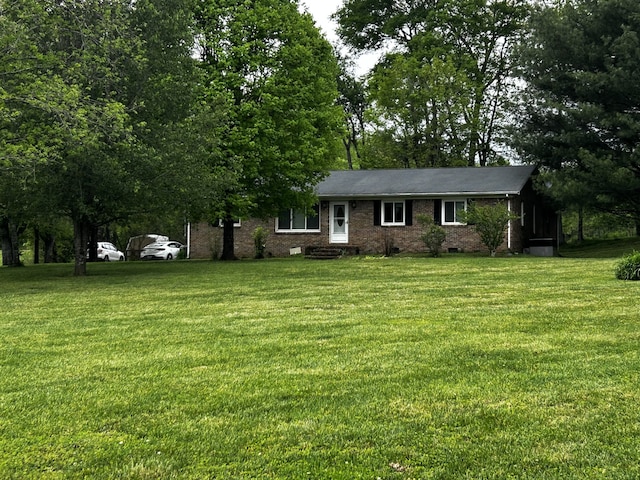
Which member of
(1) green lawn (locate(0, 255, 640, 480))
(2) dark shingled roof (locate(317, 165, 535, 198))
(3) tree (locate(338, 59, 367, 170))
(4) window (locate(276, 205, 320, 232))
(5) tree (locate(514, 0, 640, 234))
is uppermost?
(3) tree (locate(338, 59, 367, 170))

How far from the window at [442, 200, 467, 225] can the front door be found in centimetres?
420

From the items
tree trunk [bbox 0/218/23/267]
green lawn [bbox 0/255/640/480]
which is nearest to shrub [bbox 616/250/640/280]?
green lawn [bbox 0/255/640/480]

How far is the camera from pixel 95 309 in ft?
29.7

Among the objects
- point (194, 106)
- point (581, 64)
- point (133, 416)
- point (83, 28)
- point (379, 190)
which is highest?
point (581, 64)

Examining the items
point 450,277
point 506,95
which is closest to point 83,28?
point 450,277

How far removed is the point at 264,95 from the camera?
2105cm

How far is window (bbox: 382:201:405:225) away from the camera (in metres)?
25.7

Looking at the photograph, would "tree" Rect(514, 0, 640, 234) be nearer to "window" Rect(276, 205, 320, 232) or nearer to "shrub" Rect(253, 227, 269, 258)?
"window" Rect(276, 205, 320, 232)

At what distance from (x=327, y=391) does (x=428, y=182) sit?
879 inches

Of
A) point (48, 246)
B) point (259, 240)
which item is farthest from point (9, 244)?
point (259, 240)

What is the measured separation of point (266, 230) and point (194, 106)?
980 cm

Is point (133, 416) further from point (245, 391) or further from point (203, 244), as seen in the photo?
point (203, 244)

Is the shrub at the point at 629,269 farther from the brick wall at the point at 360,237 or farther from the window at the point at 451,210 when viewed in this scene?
the window at the point at 451,210

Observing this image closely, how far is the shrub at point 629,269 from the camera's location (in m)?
11.2
